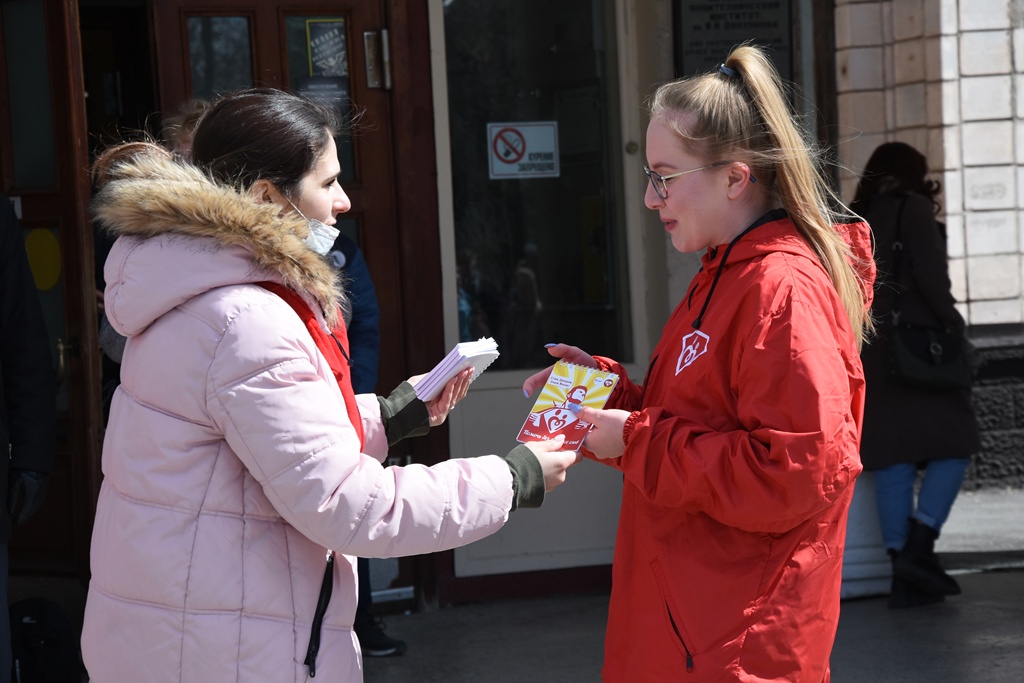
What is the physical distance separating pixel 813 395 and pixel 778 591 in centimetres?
38

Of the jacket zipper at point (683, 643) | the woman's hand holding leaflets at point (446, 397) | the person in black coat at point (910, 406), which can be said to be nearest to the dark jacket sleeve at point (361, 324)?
the woman's hand holding leaflets at point (446, 397)

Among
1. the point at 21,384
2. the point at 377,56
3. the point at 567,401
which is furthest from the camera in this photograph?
the point at 377,56

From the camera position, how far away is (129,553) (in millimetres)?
1964

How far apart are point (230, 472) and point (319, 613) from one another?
0.30 metres

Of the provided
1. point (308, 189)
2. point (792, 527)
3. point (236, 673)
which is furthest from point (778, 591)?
point (308, 189)

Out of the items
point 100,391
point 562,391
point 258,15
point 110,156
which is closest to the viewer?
point 562,391

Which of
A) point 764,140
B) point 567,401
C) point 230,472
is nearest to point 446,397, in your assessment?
point 567,401

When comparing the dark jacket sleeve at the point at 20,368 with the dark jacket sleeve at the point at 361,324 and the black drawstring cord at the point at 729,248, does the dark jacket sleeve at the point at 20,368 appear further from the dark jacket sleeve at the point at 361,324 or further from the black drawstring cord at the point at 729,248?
the black drawstring cord at the point at 729,248

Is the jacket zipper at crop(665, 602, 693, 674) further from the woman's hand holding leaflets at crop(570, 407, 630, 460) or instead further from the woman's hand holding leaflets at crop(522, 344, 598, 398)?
the woman's hand holding leaflets at crop(522, 344, 598, 398)

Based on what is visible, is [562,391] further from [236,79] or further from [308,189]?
[236,79]

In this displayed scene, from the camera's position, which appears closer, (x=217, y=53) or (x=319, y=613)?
(x=319, y=613)

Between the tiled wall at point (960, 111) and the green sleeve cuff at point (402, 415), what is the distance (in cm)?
433

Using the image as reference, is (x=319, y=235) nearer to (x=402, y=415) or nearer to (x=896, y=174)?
(x=402, y=415)

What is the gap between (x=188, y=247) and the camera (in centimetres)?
195
